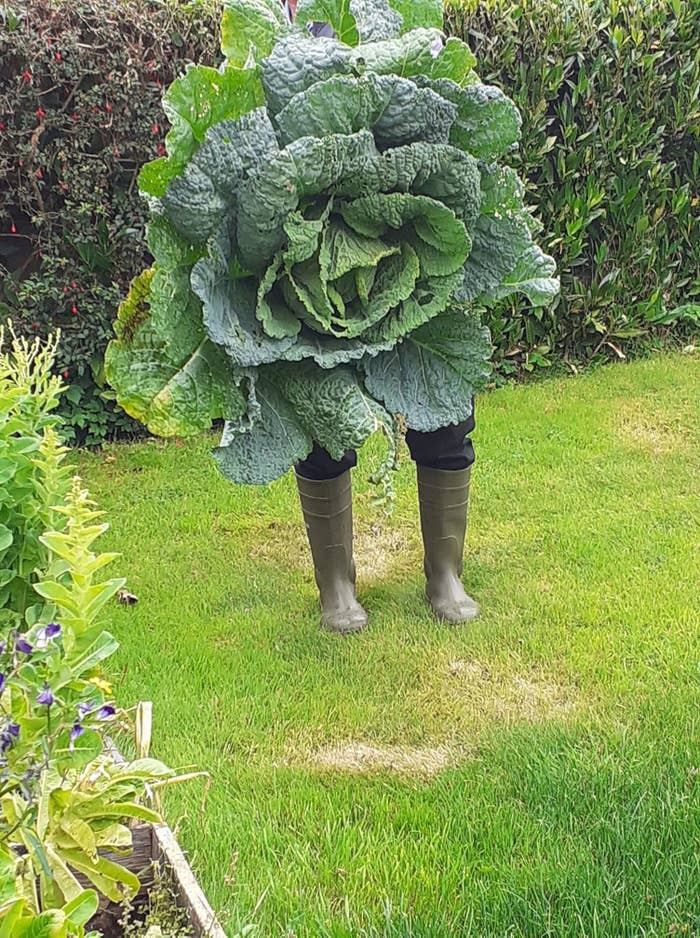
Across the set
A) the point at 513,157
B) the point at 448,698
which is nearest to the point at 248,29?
the point at 448,698

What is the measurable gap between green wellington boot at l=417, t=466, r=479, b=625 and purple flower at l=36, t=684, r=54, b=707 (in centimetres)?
174

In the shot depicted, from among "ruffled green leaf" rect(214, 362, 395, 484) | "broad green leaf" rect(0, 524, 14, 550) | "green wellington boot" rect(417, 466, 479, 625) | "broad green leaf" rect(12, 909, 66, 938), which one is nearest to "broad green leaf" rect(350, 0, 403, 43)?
"ruffled green leaf" rect(214, 362, 395, 484)

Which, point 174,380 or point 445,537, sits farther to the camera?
point 445,537

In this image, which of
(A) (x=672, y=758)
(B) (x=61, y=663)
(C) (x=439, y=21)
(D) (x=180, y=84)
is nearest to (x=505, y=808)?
(A) (x=672, y=758)

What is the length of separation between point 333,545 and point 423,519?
28 centimetres

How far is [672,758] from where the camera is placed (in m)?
2.00

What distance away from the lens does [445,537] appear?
2.73 metres

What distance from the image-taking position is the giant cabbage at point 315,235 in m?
1.75

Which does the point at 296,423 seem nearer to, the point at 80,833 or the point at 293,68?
the point at 293,68

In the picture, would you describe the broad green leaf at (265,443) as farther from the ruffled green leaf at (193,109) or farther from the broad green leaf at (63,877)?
the broad green leaf at (63,877)

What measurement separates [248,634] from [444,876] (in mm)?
1162

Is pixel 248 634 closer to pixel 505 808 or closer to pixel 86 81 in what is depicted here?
pixel 505 808

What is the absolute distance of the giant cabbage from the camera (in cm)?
175

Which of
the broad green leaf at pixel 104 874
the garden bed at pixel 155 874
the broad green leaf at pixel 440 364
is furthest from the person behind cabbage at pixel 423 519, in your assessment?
the broad green leaf at pixel 104 874
